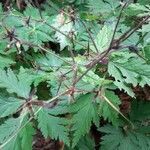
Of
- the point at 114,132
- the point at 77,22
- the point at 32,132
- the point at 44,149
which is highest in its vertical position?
the point at 77,22

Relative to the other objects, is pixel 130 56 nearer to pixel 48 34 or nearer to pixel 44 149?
pixel 48 34

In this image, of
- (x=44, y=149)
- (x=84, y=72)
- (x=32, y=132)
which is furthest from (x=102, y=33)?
(x=44, y=149)

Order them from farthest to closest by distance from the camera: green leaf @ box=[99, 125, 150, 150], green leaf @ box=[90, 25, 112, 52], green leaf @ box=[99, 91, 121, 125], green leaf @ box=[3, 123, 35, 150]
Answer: green leaf @ box=[99, 125, 150, 150]
green leaf @ box=[90, 25, 112, 52]
green leaf @ box=[99, 91, 121, 125]
green leaf @ box=[3, 123, 35, 150]

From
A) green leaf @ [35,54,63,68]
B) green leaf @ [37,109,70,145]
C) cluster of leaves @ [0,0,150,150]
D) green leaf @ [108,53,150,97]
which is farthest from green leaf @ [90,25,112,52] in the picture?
green leaf @ [37,109,70,145]

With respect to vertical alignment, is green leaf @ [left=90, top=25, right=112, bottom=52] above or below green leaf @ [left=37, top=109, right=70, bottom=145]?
above

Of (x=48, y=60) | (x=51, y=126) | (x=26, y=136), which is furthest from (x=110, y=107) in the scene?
(x=48, y=60)

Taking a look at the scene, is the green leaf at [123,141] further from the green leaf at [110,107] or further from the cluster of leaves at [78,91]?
the green leaf at [110,107]

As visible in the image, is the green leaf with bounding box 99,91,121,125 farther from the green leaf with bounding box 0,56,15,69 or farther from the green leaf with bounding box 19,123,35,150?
the green leaf with bounding box 0,56,15,69
